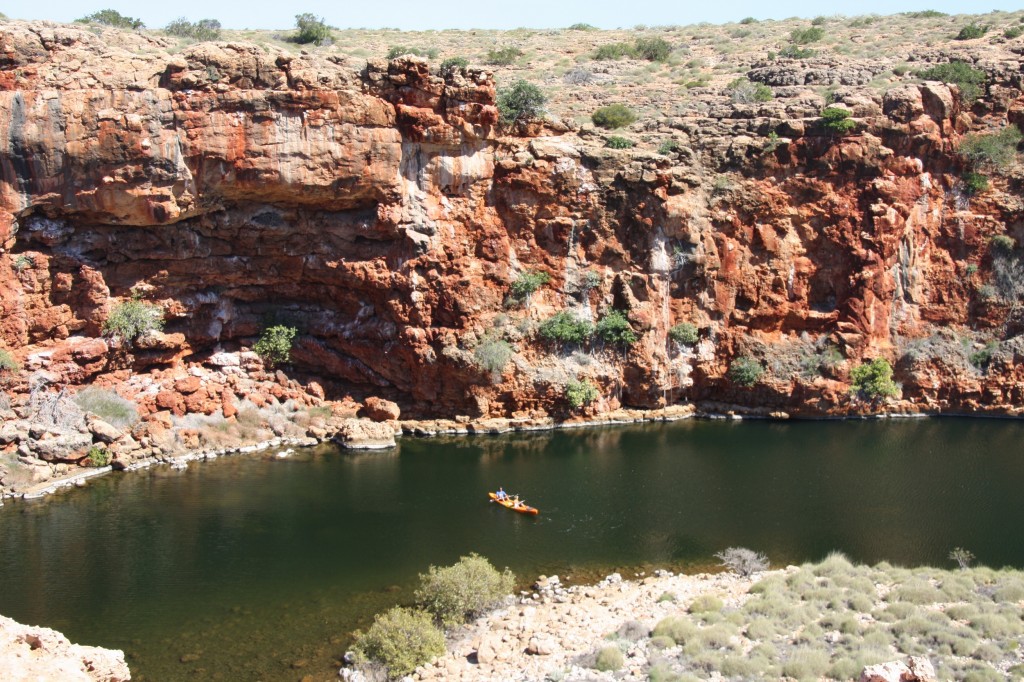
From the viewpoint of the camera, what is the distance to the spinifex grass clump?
16.9 meters

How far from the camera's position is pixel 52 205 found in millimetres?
35094

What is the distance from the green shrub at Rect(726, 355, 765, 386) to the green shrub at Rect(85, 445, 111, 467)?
29759mm

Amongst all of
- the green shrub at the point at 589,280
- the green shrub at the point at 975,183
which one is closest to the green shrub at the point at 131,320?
the green shrub at the point at 589,280

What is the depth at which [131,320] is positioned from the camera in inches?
1476

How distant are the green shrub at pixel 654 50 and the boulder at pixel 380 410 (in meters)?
34.1

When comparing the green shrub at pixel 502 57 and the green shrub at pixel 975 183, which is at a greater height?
the green shrub at pixel 502 57

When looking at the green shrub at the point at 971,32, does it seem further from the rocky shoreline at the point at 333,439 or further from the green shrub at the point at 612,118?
the rocky shoreline at the point at 333,439

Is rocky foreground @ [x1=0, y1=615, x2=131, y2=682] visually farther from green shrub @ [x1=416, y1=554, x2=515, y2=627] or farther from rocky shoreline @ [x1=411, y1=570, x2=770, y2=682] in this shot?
green shrub @ [x1=416, y1=554, x2=515, y2=627]

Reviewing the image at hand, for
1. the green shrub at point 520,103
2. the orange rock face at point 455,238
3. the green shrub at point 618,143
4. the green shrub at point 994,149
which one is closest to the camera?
the orange rock face at point 455,238

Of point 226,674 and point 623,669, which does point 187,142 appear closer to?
point 226,674

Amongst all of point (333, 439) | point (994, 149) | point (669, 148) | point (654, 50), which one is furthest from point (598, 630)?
point (654, 50)

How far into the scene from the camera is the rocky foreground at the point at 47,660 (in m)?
13.2

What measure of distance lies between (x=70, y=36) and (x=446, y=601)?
28.1 m

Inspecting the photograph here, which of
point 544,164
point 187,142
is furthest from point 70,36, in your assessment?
point 544,164
